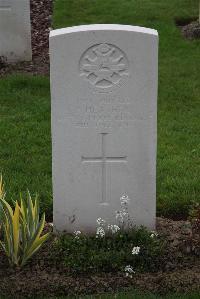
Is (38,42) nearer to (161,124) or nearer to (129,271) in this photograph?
(161,124)

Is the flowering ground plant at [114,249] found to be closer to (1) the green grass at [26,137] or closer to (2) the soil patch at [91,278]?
(2) the soil patch at [91,278]

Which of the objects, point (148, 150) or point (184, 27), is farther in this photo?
point (184, 27)

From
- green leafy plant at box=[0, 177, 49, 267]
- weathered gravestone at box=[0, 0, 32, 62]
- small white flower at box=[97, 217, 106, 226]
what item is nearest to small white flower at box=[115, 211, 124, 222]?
small white flower at box=[97, 217, 106, 226]

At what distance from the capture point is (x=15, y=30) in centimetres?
1062

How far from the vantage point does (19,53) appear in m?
10.7

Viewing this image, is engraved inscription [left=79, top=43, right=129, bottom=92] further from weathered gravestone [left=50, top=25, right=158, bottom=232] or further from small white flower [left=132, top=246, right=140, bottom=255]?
small white flower [left=132, top=246, right=140, bottom=255]

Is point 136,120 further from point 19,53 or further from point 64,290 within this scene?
point 19,53

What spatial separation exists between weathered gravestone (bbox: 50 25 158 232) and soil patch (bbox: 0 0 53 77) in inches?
206

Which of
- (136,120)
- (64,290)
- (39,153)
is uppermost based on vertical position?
(136,120)

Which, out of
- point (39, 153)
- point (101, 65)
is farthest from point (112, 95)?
point (39, 153)

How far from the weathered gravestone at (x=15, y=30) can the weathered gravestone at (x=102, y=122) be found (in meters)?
5.83

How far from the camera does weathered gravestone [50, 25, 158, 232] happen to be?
4.86 metres

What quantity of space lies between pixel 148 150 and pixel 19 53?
609 cm

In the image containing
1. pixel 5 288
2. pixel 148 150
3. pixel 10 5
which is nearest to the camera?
pixel 5 288
